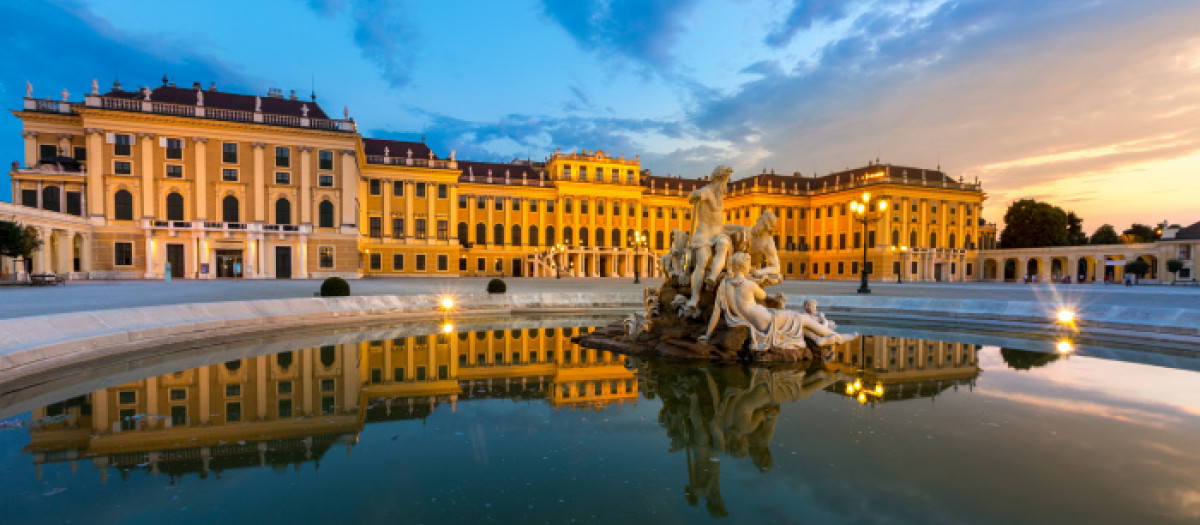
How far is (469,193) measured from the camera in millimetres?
58219

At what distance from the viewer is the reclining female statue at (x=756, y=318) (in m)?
8.82

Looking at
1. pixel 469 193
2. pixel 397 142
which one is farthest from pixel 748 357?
pixel 397 142

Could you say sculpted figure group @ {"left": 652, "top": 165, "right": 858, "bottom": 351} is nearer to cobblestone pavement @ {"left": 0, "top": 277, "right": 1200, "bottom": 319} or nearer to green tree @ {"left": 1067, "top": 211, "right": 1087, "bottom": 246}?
cobblestone pavement @ {"left": 0, "top": 277, "right": 1200, "bottom": 319}

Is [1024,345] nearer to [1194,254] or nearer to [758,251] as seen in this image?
[758,251]

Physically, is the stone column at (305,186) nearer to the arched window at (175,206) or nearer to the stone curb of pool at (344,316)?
the arched window at (175,206)

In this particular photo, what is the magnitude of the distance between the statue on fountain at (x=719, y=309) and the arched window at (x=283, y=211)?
126ft

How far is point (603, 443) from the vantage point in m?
4.86

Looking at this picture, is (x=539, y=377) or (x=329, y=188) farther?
(x=329, y=188)

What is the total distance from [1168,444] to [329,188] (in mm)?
45890

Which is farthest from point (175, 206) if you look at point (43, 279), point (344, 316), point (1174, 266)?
point (1174, 266)

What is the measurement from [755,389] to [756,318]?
2.18 meters

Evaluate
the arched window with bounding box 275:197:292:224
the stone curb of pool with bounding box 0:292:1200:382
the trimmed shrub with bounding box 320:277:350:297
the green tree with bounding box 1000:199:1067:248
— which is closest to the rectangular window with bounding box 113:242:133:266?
the arched window with bounding box 275:197:292:224

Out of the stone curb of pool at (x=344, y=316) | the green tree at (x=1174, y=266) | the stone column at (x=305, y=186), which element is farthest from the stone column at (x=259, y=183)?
the green tree at (x=1174, y=266)

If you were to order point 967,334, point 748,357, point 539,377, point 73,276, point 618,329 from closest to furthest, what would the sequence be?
point 539,377 < point 748,357 < point 618,329 < point 967,334 < point 73,276
